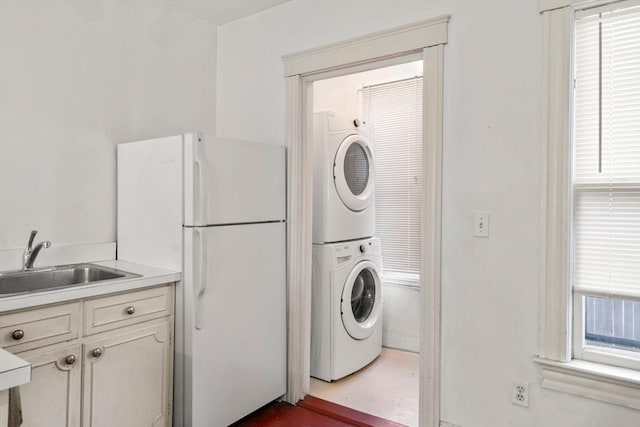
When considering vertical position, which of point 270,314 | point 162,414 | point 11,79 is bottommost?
point 162,414

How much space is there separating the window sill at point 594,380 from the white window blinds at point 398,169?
1.69m

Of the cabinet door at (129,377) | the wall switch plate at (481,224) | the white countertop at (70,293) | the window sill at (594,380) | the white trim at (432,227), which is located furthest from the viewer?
the white trim at (432,227)

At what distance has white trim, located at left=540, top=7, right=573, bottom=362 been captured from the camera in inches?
70.4

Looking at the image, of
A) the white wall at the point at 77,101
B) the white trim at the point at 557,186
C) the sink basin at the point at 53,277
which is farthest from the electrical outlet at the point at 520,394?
the white wall at the point at 77,101

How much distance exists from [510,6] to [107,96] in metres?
2.20

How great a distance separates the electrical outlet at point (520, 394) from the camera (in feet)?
6.21

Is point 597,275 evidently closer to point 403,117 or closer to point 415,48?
point 415,48

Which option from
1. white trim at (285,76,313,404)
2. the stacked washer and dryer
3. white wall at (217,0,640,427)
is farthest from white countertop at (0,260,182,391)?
white wall at (217,0,640,427)

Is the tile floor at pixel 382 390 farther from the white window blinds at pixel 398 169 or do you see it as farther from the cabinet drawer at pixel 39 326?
the cabinet drawer at pixel 39 326

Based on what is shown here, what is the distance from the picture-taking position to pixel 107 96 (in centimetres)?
241

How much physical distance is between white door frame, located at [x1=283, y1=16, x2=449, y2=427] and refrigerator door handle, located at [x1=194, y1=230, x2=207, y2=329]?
2.17 ft

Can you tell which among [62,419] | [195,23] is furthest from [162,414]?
[195,23]

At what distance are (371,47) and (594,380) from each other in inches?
75.8

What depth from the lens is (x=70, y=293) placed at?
169 cm
